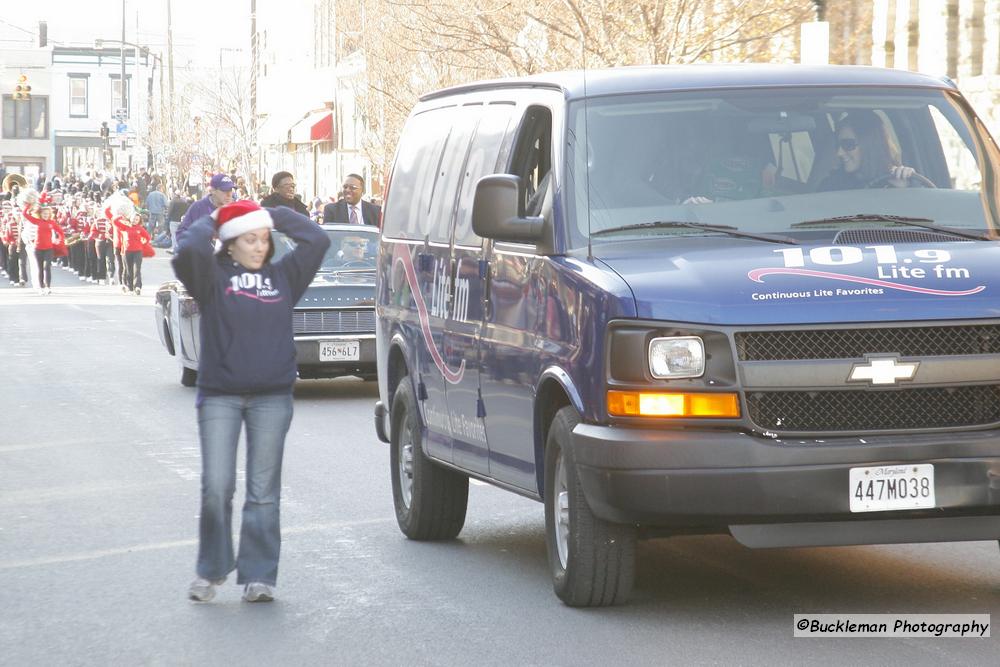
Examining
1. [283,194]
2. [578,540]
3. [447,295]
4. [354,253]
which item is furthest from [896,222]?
[283,194]

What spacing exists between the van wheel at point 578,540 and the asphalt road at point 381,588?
0.10m

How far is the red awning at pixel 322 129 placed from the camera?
64.5 metres

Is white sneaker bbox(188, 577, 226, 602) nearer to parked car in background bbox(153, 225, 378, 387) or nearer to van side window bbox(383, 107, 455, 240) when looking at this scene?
van side window bbox(383, 107, 455, 240)

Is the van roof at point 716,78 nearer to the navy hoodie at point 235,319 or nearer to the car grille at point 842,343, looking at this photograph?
the navy hoodie at point 235,319

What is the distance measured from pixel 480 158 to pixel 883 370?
265cm

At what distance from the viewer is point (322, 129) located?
64750 millimetres

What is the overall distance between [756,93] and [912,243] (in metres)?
1.13

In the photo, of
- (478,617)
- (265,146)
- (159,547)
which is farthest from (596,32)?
(265,146)

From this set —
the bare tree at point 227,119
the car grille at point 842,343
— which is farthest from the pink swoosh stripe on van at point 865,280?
the bare tree at point 227,119

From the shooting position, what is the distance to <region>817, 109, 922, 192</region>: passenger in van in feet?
26.8

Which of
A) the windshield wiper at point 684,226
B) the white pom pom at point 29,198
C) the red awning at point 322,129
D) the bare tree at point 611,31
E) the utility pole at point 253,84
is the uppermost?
the utility pole at point 253,84

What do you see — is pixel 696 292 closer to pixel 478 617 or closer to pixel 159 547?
pixel 478 617

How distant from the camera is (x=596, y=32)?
23.9m

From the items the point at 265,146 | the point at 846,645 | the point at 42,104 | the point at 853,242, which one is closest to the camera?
the point at 846,645
